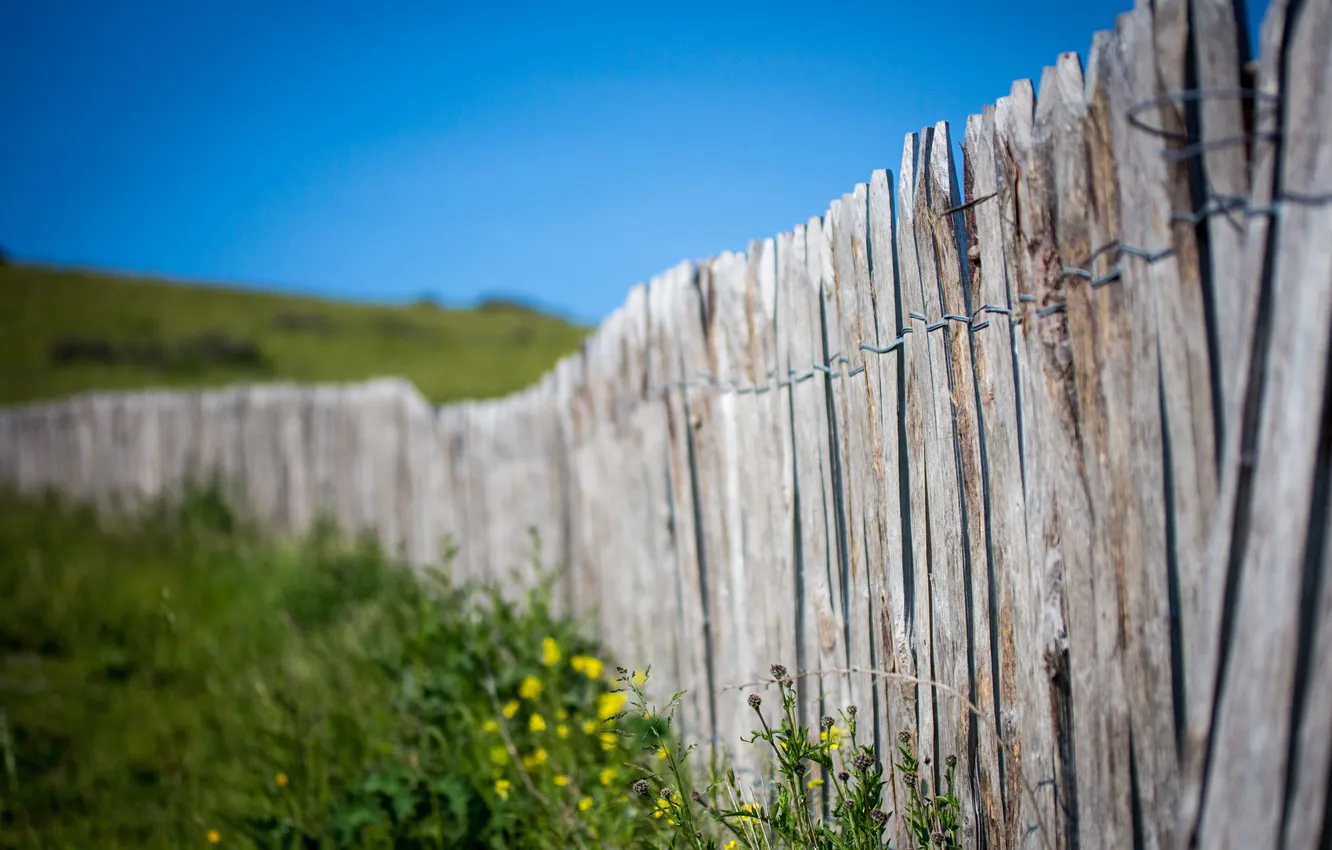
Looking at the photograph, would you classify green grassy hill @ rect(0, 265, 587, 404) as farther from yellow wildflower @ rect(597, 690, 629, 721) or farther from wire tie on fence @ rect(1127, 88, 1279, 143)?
wire tie on fence @ rect(1127, 88, 1279, 143)

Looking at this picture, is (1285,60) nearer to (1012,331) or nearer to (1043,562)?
(1012,331)

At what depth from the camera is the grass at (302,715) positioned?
3184 millimetres

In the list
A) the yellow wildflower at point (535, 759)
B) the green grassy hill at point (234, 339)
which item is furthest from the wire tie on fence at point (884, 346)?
the green grassy hill at point (234, 339)

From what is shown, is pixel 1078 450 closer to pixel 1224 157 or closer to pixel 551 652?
pixel 1224 157

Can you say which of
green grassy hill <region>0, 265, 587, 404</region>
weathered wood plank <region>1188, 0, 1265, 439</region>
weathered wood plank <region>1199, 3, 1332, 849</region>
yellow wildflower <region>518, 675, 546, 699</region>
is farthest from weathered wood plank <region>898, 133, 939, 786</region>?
green grassy hill <region>0, 265, 587, 404</region>

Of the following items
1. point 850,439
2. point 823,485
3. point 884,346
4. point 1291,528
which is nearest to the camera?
point 1291,528

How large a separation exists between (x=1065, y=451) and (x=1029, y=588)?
0.32m

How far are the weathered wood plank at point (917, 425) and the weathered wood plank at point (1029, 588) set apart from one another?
29 centimetres

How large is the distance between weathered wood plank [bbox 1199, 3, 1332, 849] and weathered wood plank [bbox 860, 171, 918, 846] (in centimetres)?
96

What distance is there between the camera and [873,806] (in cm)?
220

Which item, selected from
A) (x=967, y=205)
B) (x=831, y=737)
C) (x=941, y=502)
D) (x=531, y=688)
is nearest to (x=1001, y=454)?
(x=941, y=502)

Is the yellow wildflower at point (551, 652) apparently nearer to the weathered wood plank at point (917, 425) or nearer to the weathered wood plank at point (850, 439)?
the weathered wood plank at point (850, 439)

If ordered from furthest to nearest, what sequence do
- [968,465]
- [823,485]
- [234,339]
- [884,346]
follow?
1. [234,339]
2. [823,485]
3. [884,346]
4. [968,465]

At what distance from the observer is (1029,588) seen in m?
1.98
